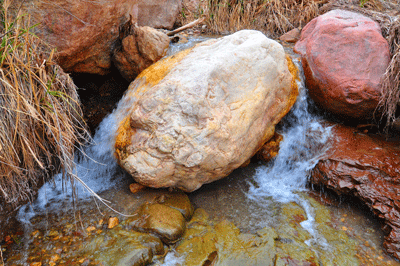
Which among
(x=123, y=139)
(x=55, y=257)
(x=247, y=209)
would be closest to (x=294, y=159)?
(x=247, y=209)

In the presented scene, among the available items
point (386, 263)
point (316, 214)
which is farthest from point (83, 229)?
point (386, 263)

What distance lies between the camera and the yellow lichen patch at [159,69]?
11.5ft

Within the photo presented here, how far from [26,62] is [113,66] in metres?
1.70

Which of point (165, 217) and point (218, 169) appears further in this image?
point (218, 169)

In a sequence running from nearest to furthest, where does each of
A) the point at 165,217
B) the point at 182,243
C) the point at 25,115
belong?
1. the point at 25,115
2. the point at 182,243
3. the point at 165,217

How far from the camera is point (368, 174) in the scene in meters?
3.11

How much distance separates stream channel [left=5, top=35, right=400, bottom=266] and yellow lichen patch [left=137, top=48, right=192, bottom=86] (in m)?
0.43

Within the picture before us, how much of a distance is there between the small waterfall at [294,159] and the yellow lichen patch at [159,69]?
5.41 ft

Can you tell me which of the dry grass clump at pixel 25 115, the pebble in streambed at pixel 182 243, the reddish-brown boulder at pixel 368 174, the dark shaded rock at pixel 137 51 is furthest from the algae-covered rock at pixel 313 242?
the dark shaded rock at pixel 137 51

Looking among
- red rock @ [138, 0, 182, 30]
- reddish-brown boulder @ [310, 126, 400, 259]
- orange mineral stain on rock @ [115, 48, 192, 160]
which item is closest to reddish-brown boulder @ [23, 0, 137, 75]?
orange mineral stain on rock @ [115, 48, 192, 160]

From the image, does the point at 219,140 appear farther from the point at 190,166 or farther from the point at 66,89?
the point at 66,89

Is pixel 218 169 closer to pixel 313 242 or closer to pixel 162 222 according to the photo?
pixel 162 222

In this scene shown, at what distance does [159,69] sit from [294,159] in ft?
6.72

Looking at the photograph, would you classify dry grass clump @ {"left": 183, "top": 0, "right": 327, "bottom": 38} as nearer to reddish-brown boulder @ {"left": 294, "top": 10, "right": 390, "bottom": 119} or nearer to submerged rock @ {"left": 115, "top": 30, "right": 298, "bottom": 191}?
reddish-brown boulder @ {"left": 294, "top": 10, "right": 390, "bottom": 119}
